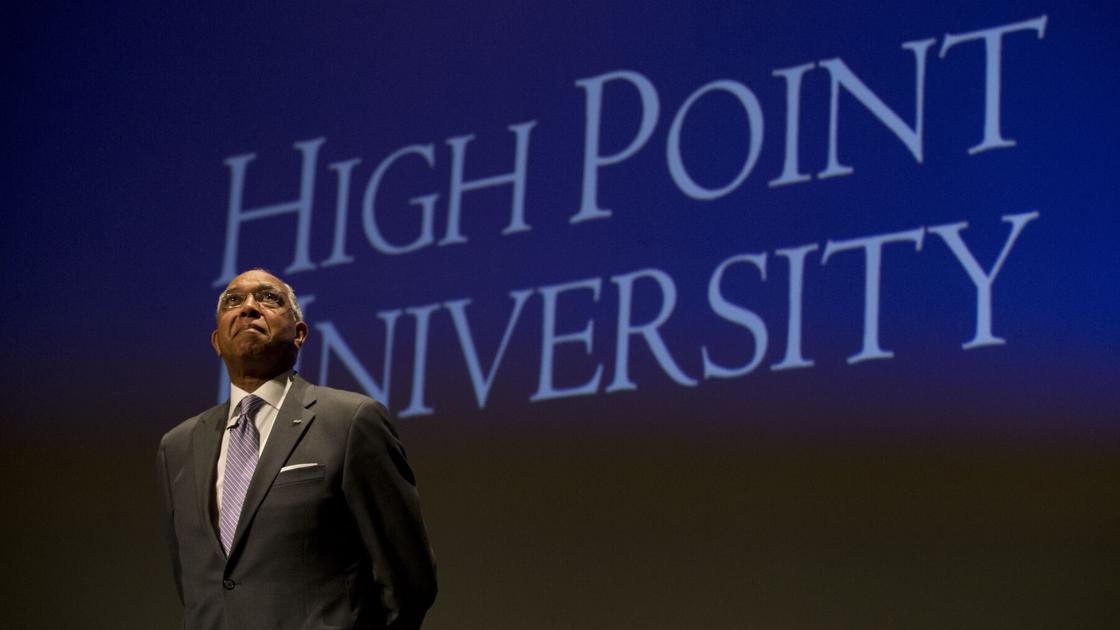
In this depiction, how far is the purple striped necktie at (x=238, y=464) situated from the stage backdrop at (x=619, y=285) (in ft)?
4.89

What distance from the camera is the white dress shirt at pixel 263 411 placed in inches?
85.0

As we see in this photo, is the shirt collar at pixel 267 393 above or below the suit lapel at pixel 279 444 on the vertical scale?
above

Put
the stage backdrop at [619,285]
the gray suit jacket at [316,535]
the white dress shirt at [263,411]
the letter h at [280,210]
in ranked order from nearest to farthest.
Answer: the gray suit jacket at [316,535] < the white dress shirt at [263,411] < the stage backdrop at [619,285] < the letter h at [280,210]

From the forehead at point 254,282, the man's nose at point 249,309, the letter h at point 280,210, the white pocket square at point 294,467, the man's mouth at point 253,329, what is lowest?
the white pocket square at point 294,467

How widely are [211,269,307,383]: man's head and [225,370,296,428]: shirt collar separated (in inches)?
0.6

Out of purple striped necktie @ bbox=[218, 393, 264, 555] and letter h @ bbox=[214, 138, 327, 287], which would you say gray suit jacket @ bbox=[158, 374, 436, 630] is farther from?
letter h @ bbox=[214, 138, 327, 287]

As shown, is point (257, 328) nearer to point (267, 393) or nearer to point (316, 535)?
point (267, 393)

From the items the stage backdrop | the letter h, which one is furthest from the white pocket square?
the letter h

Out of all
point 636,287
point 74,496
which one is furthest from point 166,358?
point 636,287

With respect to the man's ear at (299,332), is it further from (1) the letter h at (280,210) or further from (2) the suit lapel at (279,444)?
(1) the letter h at (280,210)

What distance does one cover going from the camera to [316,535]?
81.1 inches

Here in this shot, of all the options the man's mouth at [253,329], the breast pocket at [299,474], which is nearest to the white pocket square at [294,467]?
the breast pocket at [299,474]

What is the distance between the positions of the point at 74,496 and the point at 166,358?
53 cm

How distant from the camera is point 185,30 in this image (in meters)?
4.38
